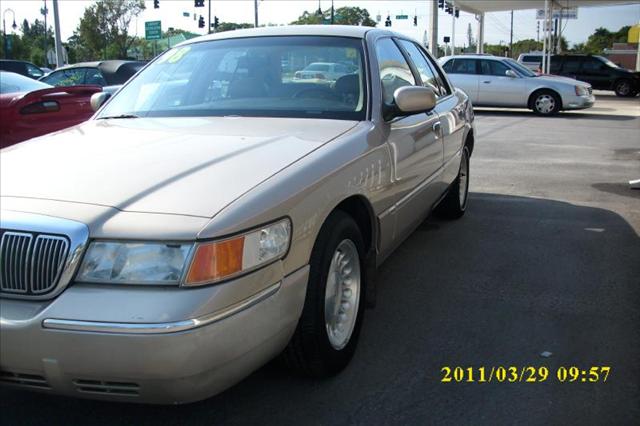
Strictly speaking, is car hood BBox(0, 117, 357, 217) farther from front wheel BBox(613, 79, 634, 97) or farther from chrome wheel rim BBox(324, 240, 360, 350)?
front wheel BBox(613, 79, 634, 97)

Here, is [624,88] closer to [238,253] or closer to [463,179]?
[463,179]

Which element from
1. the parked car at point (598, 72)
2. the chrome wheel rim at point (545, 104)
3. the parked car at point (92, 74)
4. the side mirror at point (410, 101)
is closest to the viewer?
the side mirror at point (410, 101)

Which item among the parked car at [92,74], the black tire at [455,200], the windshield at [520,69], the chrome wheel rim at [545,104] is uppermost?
the windshield at [520,69]

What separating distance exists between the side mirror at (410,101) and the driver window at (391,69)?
11 centimetres

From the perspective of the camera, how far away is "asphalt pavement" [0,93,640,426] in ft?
9.23

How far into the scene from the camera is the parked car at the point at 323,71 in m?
3.81

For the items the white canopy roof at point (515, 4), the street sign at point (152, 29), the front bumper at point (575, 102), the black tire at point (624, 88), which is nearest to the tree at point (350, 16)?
the street sign at point (152, 29)

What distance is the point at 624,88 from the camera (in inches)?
1077

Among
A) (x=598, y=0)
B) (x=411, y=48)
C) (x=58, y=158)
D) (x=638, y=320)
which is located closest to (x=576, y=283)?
(x=638, y=320)

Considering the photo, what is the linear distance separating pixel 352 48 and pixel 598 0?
115 feet

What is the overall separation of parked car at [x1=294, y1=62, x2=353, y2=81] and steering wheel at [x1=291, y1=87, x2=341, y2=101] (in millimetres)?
90

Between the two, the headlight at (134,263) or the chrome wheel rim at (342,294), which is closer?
the headlight at (134,263)

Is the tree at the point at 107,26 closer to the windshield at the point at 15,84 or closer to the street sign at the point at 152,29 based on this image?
the street sign at the point at 152,29

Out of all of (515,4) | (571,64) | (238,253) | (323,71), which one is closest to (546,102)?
(571,64)
